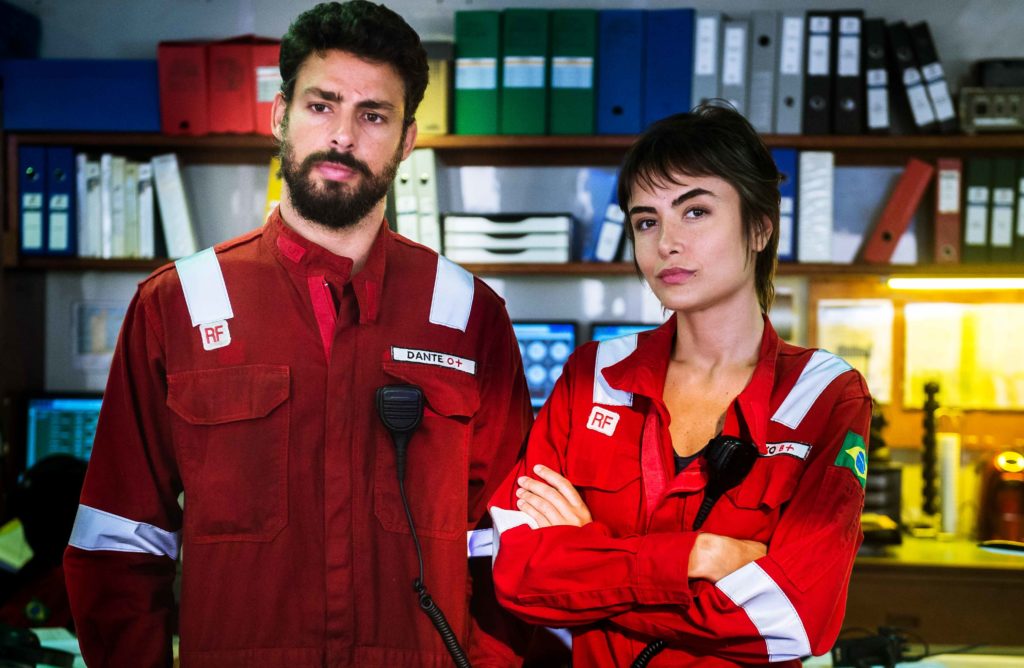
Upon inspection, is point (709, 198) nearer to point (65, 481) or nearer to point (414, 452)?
point (414, 452)

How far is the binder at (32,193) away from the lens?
2.95 metres

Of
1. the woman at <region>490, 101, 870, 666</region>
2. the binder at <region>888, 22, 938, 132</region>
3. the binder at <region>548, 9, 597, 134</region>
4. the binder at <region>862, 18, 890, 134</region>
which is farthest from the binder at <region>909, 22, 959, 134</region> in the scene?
the woman at <region>490, 101, 870, 666</region>

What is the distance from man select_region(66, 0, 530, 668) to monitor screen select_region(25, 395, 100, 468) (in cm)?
189

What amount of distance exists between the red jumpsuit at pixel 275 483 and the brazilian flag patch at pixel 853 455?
575 millimetres

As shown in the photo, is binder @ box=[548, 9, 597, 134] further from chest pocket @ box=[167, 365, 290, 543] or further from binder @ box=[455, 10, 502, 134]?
chest pocket @ box=[167, 365, 290, 543]

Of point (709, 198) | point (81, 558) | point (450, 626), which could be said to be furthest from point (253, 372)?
point (709, 198)

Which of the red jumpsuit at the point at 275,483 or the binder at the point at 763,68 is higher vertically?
the binder at the point at 763,68

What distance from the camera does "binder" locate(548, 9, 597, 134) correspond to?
2863 mm

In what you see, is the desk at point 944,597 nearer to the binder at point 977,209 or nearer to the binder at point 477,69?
the binder at point 977,209

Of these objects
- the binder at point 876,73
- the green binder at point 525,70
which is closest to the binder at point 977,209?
the binder at point 876,73

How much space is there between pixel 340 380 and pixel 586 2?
2336 millimetres

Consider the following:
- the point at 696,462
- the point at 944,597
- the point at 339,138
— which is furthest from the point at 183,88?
the point at 944,597

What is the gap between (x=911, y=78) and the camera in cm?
288

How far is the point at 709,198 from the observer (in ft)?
4.19
